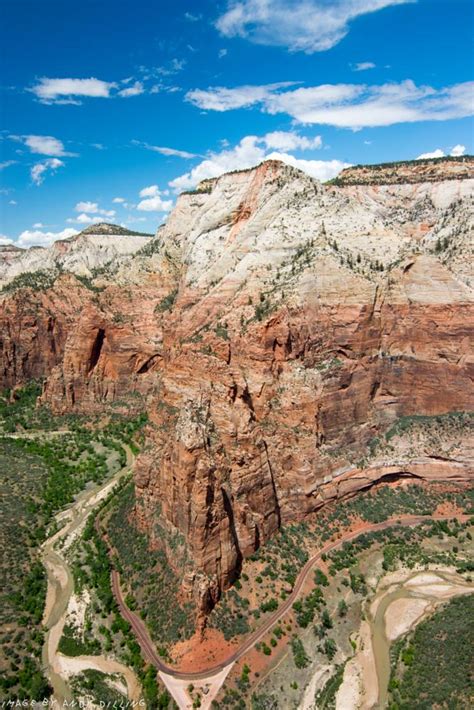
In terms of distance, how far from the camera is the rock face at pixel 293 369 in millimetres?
41625

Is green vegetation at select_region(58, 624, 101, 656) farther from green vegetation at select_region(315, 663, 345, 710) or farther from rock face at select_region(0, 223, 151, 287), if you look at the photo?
rock face at select_region(0, 223, 151, 287)

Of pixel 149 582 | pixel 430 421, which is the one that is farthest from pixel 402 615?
pixel 149 582

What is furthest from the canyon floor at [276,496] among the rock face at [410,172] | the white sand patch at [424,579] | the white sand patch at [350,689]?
the rock face at [410,172]

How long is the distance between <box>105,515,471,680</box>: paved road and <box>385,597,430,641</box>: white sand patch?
23.1ft

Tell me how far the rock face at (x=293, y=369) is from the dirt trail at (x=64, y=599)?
8.61m

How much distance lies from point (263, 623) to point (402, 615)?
1195 cm

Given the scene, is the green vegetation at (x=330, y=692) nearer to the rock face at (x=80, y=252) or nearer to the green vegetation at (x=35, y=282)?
the green vegetation at (x=35, y=282)

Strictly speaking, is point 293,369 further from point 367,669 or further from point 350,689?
point 350,689

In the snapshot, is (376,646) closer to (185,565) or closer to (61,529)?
(185,565)

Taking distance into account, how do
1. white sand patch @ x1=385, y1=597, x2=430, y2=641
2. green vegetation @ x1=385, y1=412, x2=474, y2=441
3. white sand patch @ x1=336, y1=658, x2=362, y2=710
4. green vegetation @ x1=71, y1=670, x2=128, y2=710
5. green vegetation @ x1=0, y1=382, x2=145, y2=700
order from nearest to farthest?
white sand patch @ x1=336, y1=658, x2=362, y2=710 < green vegetation @ x1=71, y1=670, x2=128, y2=710 < green vegetation @ x1=0, y1=382, x2=145, y2=700 < white sand patch @ x1=385, y1=597, x2=430, y2=641 < green vegetation @ x1=385, y1=412, x2=474, y2=441

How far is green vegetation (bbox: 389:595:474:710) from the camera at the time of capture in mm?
31656

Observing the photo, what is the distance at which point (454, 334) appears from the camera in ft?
174

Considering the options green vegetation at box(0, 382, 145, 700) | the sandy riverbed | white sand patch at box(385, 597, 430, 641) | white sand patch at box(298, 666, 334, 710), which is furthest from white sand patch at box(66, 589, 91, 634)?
white sand patch at box(385, 597, 430, 641)

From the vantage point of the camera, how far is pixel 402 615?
40469mm
